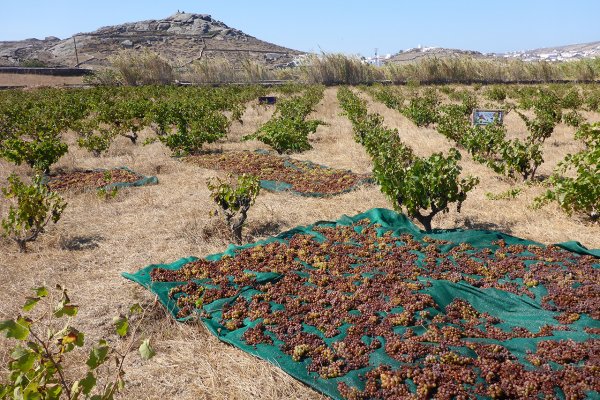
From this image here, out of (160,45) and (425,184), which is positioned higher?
(160,45)

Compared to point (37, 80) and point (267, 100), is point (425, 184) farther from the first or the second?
point (37, 80)

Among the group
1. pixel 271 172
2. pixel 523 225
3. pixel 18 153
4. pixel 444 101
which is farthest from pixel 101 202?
pixel 444 101

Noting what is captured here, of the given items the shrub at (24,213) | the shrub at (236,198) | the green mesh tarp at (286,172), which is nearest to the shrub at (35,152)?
the green mesh tarp at (286,172)

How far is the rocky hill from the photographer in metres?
59.8

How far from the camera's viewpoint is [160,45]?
65375 millimetres

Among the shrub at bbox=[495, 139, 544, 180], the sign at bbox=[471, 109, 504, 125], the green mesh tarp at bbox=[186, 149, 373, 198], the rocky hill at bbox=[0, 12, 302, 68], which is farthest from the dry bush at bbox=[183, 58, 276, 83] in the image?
the shrub at bbox=[495, 139, 544, 180]

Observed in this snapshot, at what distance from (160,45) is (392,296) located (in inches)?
2687

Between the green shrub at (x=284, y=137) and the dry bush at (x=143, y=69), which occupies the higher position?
the dry bush at (x=143, y=69)

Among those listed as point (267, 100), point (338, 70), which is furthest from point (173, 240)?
point (338, 70)

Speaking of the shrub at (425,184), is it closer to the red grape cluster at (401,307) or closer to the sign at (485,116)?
the red grape cluster at (401,307)

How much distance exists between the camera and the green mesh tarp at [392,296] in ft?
11.7

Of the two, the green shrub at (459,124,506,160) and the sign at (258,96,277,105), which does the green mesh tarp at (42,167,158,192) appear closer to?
the green shrub at (459,124,506,160)

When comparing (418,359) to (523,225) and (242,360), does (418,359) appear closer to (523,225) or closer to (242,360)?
(242,360)

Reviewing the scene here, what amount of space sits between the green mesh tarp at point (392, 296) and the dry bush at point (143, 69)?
32.7m
